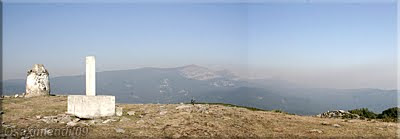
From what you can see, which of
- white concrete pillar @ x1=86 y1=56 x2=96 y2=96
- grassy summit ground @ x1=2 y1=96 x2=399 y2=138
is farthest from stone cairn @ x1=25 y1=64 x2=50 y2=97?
white concrete pillar @ x1=86 y1=56 x2=96 y2=96

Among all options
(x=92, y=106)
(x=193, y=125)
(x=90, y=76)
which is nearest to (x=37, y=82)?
(x=90, y=76)

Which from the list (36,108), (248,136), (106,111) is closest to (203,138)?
(248,136)

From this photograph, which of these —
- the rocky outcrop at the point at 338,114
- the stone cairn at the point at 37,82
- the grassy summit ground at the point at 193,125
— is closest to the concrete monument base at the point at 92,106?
the grassy summit ground at the point at 193,125

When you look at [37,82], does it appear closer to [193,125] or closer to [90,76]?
[90,76]

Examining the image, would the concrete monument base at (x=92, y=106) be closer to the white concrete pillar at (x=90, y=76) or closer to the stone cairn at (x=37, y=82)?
the white concrete pillar at (x=90, y=76)

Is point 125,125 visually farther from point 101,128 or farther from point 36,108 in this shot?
point 36,108

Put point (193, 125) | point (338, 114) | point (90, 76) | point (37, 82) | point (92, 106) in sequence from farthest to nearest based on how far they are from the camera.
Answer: point (37, 82), point (338, 114), point (90, 76), point (92, 106), point (193, 125)
